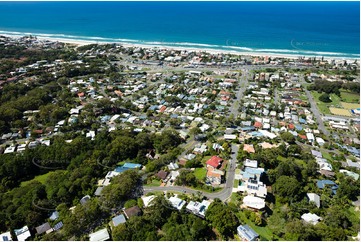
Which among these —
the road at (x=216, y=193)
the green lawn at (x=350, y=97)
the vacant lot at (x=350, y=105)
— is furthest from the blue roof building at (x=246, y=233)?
the green lawn at (x=350, y=97)

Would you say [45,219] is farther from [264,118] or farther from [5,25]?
[5,25]

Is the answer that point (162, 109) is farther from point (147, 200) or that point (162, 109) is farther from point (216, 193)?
point (147, 200)

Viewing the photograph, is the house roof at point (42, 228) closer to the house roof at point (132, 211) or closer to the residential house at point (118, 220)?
the residential house at point (118, 220)

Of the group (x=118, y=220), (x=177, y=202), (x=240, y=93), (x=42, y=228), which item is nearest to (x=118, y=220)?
(x=118, y=220)

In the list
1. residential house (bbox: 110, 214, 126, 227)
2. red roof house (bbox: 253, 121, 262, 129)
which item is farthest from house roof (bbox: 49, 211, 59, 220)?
red roof house (bbox: 253, 121, 262, 129)

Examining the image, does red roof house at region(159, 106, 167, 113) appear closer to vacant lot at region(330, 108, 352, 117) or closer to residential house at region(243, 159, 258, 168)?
residential house at region(243, 159, 258, 168)
